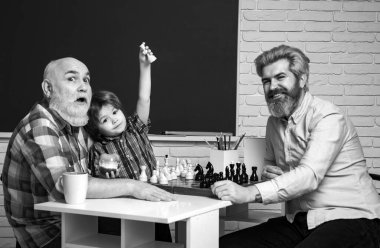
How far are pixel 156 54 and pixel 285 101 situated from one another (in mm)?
1350

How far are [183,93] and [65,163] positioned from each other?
5.27 feet

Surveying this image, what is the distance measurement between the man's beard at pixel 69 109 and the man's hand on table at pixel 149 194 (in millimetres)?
498

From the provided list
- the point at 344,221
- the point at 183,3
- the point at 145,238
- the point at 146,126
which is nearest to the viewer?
the point at 145,238

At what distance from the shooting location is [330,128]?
8.00 ft

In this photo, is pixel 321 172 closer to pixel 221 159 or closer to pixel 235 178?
pixel 235 178

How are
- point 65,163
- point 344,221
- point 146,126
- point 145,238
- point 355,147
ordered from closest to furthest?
1. point 145,238
2. point 65,163
3. point 344,221
4. point 355,147
5. point 146,126

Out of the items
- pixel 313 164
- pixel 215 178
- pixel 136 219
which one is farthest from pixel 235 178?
pixel 136 219

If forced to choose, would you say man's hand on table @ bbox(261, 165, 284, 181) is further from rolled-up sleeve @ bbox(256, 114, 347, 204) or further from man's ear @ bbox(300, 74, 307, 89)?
man's ear @ bbox(300, 74, 307, 89)

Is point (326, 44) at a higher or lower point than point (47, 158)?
higher

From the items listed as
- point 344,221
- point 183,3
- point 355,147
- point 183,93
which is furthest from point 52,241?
point 183,3

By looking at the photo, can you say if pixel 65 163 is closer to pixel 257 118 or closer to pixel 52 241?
pixel 52 241

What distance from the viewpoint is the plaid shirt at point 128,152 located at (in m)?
2.63

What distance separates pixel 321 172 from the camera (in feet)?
7.83

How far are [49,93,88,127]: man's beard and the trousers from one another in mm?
792
